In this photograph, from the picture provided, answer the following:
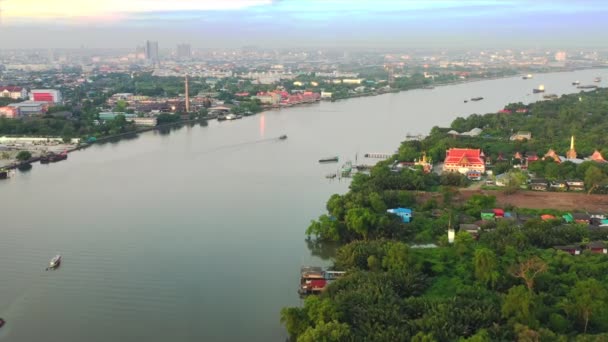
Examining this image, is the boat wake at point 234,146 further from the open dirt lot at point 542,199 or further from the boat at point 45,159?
the open dirt lot at point 542,199

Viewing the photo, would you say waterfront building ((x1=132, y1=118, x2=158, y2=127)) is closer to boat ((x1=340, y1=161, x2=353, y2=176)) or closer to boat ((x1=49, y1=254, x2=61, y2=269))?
boat ((x1=340, y1=161, x2=353, y2=176))

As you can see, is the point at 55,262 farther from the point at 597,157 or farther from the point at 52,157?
the point at 597,157

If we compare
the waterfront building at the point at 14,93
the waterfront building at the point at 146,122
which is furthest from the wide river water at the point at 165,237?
the waterfront building at the point at 14,93

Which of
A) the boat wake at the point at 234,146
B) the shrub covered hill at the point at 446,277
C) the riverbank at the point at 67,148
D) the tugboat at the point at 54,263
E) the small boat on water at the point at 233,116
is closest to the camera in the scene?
the shrub covered hill at the point at 446,277

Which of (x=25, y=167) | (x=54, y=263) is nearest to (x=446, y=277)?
(x=54, y=263)

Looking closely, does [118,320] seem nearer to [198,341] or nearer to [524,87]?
[198,341]
